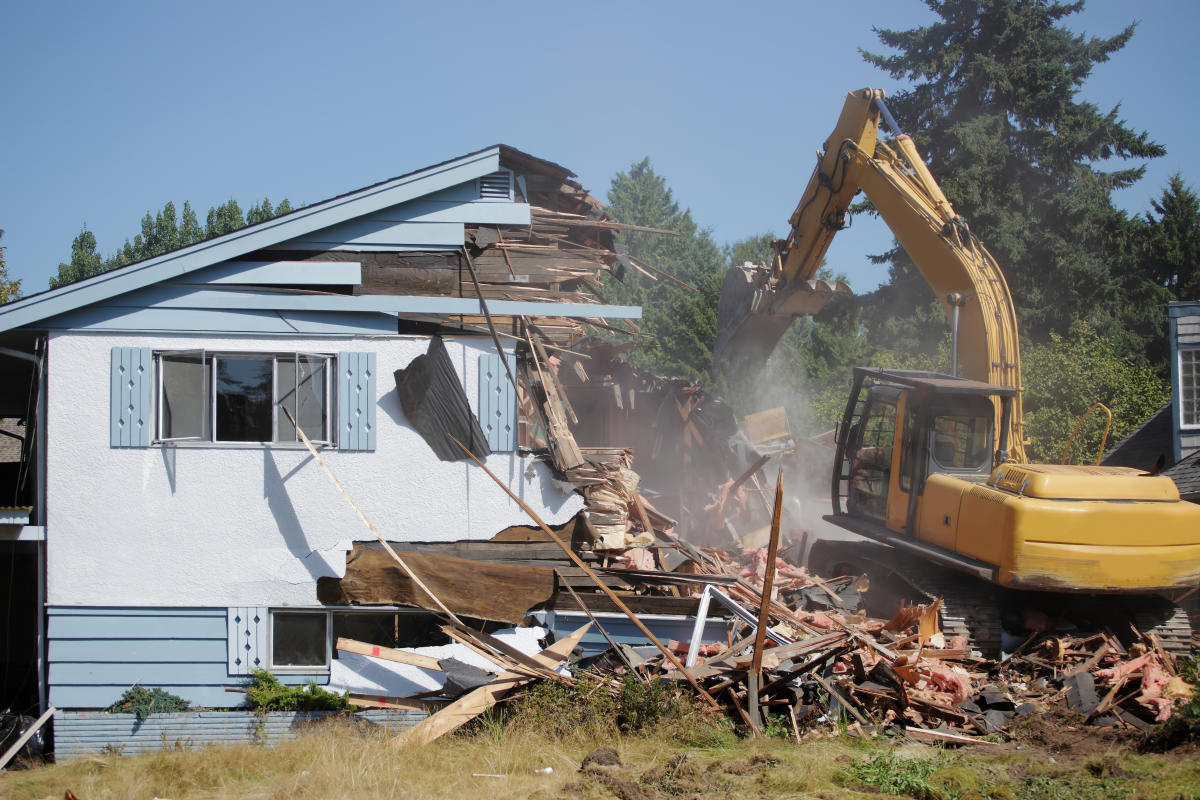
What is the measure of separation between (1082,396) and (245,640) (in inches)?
840

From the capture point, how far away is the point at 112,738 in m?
8.83

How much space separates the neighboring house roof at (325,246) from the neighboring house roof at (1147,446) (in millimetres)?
12053

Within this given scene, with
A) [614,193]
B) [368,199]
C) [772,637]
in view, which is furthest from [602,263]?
[614,193]

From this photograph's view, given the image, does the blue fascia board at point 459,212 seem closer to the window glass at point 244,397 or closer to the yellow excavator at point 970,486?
the window glass at point 244,397

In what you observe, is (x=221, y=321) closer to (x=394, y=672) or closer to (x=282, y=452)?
(x=282, y=452)

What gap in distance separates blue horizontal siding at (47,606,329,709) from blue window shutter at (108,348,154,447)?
1686 millimetres

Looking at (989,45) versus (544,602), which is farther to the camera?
(989,45)

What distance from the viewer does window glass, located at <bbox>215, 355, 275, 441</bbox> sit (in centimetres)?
915

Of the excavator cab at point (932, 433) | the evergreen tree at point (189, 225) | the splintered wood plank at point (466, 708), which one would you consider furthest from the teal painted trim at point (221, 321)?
the evergreen tree at point (189, 225)

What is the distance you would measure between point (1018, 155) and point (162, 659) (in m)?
30.3

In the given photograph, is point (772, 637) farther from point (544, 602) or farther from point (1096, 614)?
point (1096, 614)

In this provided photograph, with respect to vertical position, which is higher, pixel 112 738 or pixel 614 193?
pixel 614 193

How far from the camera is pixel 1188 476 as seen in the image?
46.2 feet

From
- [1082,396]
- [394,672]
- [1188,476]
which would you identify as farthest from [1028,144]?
[394,672]
